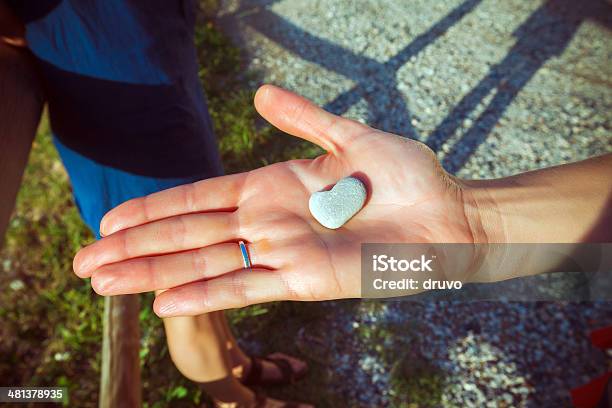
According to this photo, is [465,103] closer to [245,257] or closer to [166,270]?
[245,257]

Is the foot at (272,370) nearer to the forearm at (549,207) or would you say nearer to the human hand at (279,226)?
the human hand at (279,226)

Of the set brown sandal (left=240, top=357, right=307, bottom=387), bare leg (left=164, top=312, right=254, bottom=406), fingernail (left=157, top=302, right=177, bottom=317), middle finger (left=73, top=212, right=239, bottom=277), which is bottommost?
brown sandal (left=240, top=357, right=307, bottom=387)

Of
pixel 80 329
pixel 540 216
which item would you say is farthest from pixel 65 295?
pixel 540 216

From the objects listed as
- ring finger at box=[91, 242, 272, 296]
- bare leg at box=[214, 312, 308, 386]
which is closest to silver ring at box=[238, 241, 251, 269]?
ring finger at box=[91, 242, 272, 296]

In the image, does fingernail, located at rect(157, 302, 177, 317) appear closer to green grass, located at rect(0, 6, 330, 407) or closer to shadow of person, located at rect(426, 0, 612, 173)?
green grass, located at rect(0, 6, 330, 407)

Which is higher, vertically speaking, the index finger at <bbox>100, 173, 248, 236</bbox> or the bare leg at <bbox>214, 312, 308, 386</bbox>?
the index finger at <bbox>100, 173, 248, 236</bbox>

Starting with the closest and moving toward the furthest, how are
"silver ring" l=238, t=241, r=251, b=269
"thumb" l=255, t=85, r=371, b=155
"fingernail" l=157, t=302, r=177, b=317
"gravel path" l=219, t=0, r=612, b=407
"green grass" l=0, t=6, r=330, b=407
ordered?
"fingernail" l=157, t=302, r=177, b=317
"silver ring" l=238, t=241, r=251, b=269
"thumb" l=255, t=85, r=371, b=155
"gravel path" l=219, t=0, r=612, b=407
"green grass" l=0, t=6, r=330, b=407
